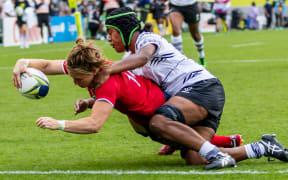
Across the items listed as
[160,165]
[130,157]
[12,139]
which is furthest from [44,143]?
[160,165]

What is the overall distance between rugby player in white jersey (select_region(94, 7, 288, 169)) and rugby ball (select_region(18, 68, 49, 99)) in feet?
1.82

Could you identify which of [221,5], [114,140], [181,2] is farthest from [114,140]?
[221,5]

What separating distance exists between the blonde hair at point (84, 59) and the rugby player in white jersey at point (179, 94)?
11 cm

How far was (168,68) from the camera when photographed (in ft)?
18.1

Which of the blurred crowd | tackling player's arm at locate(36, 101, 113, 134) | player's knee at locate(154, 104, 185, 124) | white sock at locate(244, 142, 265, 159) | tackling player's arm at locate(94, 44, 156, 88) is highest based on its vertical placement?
tackling player's arm at locate(94, 44, 156, 88)

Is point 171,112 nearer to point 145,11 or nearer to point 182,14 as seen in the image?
point 182,14

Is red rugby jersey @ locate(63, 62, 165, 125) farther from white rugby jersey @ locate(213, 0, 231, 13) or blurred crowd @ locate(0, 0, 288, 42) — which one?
white rugby jersey @ locate(213, 0, 231, 13)

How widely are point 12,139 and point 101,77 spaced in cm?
230

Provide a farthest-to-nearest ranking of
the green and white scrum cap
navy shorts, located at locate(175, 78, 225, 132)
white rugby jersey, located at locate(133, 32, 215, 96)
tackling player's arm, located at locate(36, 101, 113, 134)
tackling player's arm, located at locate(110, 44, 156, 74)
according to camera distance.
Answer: the green and white scrum cap, white rugby jersey, located at locate(133, 32, 215, 96), navy shorts, located at locate(175, 78, 225, 132), tackling player's arm, located at locate(110, 44, 156, 74), tackling player's arm, located at locate(36, 101, 113, 134)

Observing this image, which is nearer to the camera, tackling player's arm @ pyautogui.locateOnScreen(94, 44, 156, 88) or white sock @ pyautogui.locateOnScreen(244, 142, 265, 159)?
tackling player's arm @ pyautogui.locateOnScreen(94, 44, 156, 88)

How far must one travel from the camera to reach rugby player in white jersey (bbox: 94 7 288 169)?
16.4 ft

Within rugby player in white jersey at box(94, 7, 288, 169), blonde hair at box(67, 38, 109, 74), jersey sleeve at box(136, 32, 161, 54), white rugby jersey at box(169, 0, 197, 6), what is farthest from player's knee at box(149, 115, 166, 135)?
white rugby jersey at box(169, 0, 197, 6)

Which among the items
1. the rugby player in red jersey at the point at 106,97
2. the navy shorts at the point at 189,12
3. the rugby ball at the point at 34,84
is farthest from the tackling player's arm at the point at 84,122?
the navy shorts at the point at 189,12

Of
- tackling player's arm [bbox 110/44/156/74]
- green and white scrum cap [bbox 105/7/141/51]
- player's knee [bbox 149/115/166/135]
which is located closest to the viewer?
player's knee [bbox 149/115/166/135]
